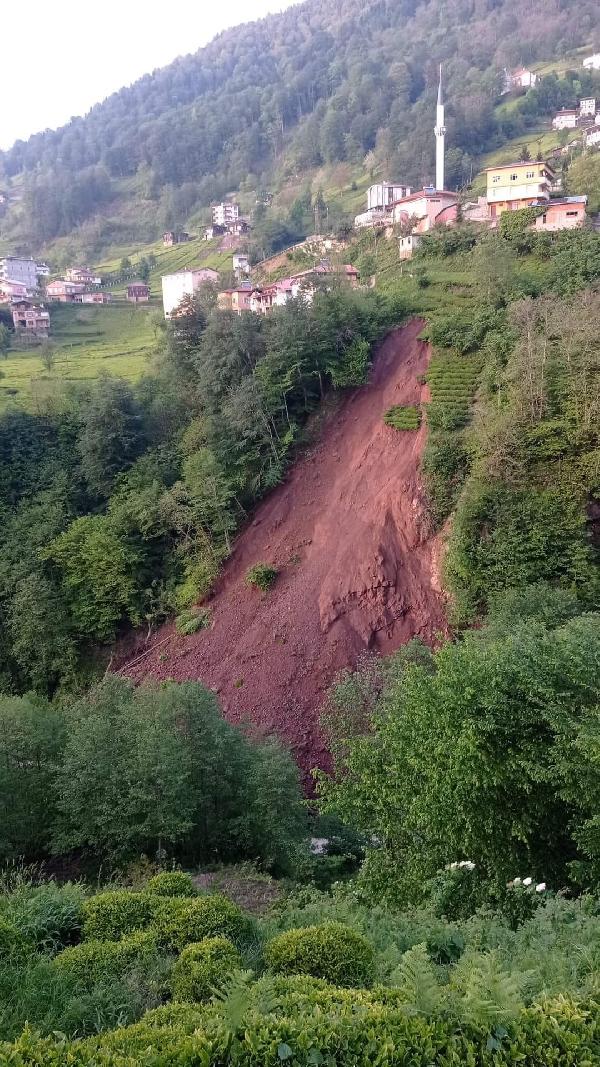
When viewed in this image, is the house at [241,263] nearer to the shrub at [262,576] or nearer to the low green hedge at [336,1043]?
the shrub at [262,576]

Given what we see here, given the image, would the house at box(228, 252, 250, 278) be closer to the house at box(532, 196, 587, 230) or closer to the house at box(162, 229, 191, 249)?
the house at box(162, 229, 191, 249)

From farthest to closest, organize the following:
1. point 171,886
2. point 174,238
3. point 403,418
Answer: point 174,238, point 403,418, point 171,886

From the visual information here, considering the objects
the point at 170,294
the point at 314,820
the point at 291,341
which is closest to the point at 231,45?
the point at 170,294

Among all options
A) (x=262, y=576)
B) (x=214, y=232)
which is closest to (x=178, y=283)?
(x=214, y=232)

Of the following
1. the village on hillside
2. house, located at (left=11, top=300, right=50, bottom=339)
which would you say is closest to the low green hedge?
the village on hillside

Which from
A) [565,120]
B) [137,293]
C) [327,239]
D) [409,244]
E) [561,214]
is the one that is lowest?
[409,244]

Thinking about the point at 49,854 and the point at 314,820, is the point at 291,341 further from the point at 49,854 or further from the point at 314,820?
the point at 49,854

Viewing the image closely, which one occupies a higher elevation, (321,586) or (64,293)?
(64,293)

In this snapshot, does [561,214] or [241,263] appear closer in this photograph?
[561,214]

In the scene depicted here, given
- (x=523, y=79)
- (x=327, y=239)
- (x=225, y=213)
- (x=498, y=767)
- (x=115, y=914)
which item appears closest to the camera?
(x=115, y=914)

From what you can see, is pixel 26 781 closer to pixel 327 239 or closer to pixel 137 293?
pixel 327 239
